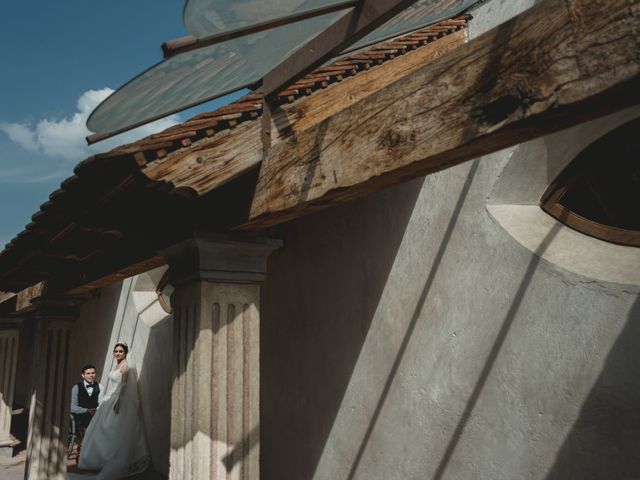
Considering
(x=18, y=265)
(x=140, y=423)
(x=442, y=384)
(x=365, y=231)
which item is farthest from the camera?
(x=140, y=423)

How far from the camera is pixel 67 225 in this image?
3.52 metres

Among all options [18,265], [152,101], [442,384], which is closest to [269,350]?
[442,384]

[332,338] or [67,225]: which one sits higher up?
[67,225]

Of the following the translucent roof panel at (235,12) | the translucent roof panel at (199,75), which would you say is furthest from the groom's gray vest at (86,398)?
the translucent roof panel at (235,12)

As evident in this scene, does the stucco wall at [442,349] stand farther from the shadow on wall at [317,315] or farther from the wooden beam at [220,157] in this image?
the wooden beam at [220,157]

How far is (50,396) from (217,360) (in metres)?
3.91

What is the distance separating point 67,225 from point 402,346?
2.38m

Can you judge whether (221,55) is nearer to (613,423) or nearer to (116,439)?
(613,423)

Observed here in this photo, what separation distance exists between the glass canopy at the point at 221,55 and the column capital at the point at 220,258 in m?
0.77

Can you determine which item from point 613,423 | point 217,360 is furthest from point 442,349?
point 217,360

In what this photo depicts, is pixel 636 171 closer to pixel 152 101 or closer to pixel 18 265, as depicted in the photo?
pixel 152 101

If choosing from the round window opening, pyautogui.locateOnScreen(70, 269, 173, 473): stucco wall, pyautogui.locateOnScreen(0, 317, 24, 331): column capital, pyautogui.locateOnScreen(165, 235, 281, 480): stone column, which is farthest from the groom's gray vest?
the round window opening

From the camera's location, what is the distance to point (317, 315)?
4406mm

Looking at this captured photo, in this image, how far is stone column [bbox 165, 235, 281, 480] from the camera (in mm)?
2738
